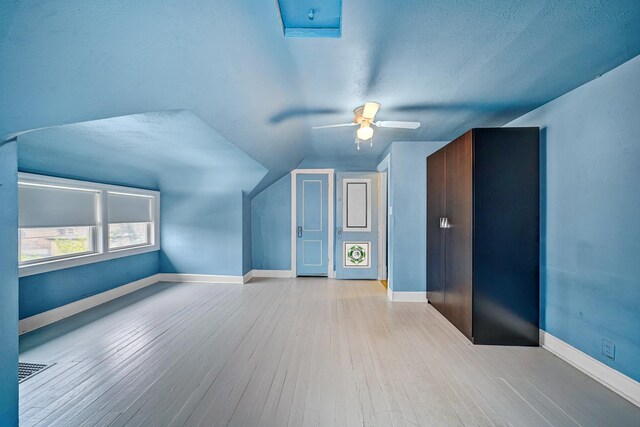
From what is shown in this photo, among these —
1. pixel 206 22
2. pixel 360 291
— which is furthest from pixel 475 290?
pixel 206 22

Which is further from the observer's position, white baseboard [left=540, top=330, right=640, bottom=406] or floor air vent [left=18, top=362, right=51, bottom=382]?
floor air vent [left=18, top=362, right=51, bottom=382]

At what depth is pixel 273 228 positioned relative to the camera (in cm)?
507

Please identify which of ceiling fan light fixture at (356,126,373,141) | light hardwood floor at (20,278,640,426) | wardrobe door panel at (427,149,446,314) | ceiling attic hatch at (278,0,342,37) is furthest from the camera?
wardrobe door panel at (427,149,446,314)

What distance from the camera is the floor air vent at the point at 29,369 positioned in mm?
1979

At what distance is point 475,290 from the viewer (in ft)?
8.06

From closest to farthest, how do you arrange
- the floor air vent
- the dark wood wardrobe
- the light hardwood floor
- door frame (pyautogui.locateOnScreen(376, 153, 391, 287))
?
1. the light hardwood floor
2. the floor air vent
3. the dark wood wardrobe
4. door frame (pyautogui.locateOnScreen(376, 153, 391, 287))

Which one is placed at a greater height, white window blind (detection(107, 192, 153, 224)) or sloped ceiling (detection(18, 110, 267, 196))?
sloped ceiling (detection(18, 110, 267, 196))

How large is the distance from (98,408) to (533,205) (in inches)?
151

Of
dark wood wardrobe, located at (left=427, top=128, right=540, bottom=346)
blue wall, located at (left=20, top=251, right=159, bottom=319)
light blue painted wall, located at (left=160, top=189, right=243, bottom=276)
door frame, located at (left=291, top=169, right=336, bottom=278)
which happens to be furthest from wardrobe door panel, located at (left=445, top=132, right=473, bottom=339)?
blue wall, located at (left=20, top=251, right=159, bottom=319)

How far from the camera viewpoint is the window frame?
2.73 m

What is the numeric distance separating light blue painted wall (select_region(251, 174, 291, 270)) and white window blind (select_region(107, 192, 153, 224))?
1793 mm

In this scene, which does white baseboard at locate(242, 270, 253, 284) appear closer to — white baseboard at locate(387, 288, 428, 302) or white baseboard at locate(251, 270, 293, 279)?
white baseboard at locate(251, 270, 293, 279)

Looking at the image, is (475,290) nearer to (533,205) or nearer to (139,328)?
(533,205)

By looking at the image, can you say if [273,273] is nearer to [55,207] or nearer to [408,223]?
[408,223]
